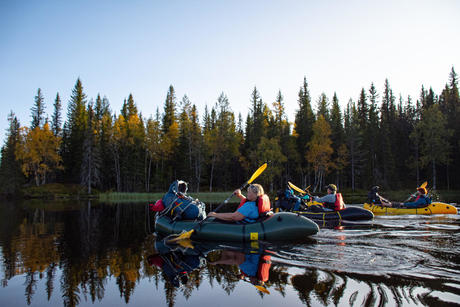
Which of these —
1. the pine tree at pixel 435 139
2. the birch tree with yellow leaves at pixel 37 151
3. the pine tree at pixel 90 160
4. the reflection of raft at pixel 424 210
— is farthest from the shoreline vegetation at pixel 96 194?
the reflection of raft at pixel 424 210

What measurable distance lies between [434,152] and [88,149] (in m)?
44.8

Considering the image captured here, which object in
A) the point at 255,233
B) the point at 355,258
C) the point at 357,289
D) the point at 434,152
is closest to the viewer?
the point at 357,289

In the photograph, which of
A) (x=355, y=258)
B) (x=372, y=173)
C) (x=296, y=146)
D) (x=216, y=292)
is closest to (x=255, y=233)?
(x=355, y=258)

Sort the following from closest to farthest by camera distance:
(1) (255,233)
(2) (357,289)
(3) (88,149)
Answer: (2) (357,289), (1) (255,233), (3) (88,149)

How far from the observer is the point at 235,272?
638 cm

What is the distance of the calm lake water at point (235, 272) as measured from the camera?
5027mm

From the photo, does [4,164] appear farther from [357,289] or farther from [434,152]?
[434,152]

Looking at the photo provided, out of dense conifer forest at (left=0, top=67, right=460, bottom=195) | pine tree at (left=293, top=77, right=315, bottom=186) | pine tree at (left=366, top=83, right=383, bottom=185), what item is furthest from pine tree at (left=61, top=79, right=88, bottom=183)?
pine tree at (left=366, top=83, right=383, bottom=185)

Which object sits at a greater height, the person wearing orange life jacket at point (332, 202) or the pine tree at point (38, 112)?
the pine tree at point (38, 112)

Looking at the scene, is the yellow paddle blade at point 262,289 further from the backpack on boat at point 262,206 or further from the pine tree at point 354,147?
the pine tree at point 354,147

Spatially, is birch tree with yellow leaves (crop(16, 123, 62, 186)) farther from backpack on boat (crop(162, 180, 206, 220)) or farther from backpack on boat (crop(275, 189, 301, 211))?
backpack on boat (crop(162, 180, 206, 220))

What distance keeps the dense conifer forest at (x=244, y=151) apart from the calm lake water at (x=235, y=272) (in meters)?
31.7

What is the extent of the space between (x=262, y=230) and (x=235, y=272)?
9.21 feet

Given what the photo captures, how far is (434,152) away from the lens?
41.8 metres
